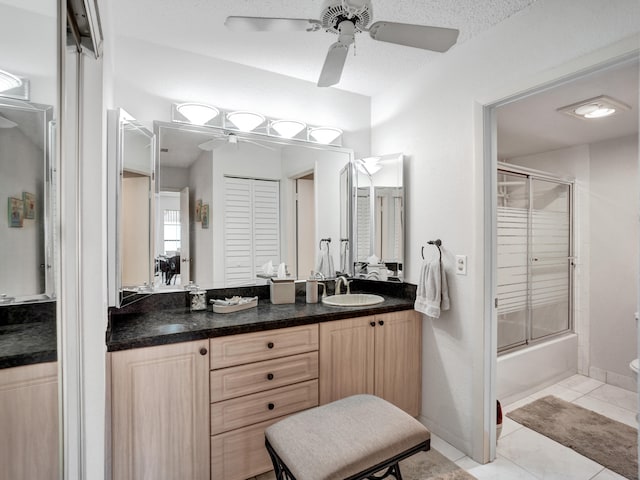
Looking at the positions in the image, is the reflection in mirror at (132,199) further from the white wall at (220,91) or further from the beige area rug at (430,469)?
the beige area rug at (430,469)

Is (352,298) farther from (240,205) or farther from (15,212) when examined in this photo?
(15,212)

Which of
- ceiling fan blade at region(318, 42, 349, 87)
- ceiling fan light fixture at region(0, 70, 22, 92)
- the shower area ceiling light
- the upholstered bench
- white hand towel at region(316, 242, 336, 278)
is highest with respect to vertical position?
the shower area ceiling light

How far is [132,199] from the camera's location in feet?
5.98

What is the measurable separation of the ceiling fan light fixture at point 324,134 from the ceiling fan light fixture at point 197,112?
2.40 ft

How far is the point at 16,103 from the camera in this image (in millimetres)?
530

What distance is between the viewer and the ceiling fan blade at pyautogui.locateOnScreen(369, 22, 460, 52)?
53.0 inches

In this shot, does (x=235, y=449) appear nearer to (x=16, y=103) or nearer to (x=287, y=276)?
(x=287, y=276)

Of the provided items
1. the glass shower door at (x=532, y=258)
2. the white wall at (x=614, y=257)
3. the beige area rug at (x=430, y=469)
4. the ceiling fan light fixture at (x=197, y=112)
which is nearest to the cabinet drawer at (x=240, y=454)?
the beige area rug at (x=430, y=469)

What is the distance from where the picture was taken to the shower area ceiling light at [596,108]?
2.28m

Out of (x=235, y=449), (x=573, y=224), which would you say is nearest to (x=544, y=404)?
(x=573, y=224)

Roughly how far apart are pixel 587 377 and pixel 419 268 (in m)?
2.26

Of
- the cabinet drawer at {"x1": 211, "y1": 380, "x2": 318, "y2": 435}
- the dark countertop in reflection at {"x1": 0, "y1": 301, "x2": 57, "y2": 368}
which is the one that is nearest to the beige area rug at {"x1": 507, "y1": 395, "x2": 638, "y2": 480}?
the cabinet drawer at {"x1": 211, "y1": 380, "x2": 318, "y2": 435}

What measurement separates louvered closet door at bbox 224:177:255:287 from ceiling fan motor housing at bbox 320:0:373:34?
3.87 feet

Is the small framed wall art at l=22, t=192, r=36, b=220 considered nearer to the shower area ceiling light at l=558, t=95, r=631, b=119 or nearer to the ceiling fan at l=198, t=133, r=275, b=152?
the ceiling fan at l=198, t=133, r=275, b=152
